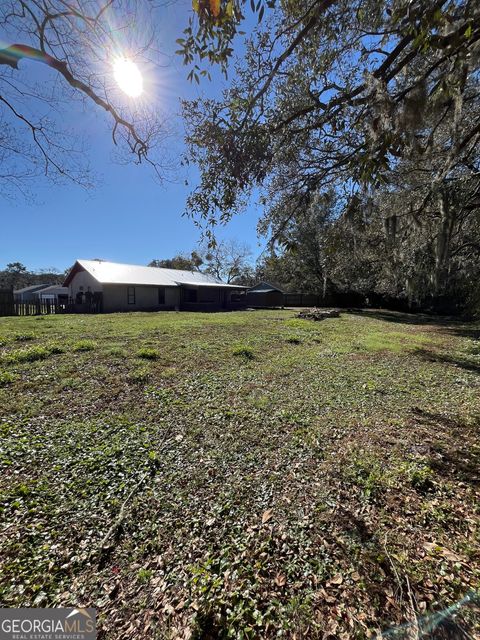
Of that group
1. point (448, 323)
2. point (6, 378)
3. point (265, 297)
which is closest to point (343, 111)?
point (6, 378)

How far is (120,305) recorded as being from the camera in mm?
19734

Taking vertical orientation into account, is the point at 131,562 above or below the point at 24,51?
below

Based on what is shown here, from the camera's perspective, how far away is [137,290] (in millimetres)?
20672

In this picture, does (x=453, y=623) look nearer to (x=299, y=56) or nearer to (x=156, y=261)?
(x=299, y=56)

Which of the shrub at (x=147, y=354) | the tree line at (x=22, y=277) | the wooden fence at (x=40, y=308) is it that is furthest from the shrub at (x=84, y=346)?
the tree line at (x=22, y=277)

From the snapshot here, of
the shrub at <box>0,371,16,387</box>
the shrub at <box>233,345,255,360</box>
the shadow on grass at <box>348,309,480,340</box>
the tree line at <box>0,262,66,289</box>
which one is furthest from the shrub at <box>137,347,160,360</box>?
the tree line at <box>0,262,66,289</box>

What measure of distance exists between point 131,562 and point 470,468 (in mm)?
3163

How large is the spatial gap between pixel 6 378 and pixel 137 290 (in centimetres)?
1668

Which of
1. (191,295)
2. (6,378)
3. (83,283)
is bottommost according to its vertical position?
(6,378)

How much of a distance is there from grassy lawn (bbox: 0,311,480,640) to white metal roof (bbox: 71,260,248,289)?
15599 mm

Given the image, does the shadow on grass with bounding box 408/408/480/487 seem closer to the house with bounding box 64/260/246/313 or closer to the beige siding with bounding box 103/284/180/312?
the house with bounding box 64/260/246/313

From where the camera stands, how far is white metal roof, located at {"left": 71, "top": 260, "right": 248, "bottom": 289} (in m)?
19.4

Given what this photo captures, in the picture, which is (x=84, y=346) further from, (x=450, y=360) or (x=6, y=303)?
(x=6, y=303)

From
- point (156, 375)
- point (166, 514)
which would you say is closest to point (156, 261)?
point (156, 375)
